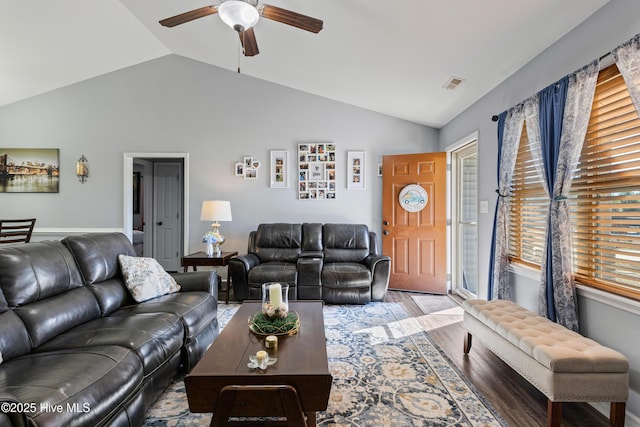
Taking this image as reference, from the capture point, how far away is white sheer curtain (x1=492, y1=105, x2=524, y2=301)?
276cm

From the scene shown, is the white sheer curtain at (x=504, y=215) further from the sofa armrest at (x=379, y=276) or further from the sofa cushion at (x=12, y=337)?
the sofa cushion at (x=12, y=337)

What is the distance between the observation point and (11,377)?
127 cm

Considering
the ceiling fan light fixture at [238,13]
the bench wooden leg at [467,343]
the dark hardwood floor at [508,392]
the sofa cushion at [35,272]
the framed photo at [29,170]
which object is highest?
the ceiling fan light fixture at [238,13]

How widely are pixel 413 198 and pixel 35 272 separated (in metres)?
4.08

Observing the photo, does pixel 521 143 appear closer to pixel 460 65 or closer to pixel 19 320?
pixel 460 65

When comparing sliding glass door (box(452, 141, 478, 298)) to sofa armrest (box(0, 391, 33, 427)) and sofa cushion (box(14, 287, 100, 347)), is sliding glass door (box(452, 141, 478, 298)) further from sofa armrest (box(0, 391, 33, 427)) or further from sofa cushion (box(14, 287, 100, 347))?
sofa armrest (box(0, 391, 33, 427))

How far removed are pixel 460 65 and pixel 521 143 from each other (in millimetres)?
942

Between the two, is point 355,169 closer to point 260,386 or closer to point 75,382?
point 260,386

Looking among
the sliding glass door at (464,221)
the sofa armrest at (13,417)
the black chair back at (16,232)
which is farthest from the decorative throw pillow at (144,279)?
the sliding glass door at (464,221)

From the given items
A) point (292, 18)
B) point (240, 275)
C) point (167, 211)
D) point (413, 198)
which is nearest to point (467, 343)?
point (413, 198)

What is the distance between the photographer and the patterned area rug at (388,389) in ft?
5.56

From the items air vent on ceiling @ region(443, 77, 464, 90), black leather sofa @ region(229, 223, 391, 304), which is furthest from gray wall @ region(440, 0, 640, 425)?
black leather sofa @ region(229, 223, 391, 304)

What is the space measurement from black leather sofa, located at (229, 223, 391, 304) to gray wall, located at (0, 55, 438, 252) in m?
0.52

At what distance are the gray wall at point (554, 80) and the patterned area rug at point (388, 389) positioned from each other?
33.3 inches
